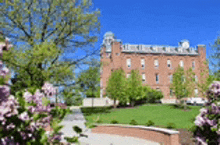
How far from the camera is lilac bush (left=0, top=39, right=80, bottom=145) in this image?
2.37 m

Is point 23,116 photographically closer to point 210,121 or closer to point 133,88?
point 210,121

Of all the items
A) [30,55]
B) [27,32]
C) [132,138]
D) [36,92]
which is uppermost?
[27,32]

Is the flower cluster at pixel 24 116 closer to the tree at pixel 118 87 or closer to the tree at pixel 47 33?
the tree at pixel 47 33

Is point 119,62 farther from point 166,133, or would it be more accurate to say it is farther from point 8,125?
point 8,125

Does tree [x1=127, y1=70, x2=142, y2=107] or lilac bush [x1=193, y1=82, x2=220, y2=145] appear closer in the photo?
lilac bush [x1=193, y1=82, x2=220, y2=145]

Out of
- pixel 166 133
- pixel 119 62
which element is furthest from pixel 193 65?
pixel 166 133

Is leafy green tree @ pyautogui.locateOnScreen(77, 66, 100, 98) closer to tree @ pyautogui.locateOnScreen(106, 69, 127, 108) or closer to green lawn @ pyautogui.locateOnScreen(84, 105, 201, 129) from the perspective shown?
green lawn @ pyautogui.locateOnScreen(84, 105, 201, 129)

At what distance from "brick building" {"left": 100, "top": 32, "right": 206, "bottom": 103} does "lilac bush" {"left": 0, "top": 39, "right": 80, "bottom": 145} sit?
156 feet

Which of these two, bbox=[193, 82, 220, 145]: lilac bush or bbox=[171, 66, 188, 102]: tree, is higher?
bbox=[171, 66, 188, 102]: tree

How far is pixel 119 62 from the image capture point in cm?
5081

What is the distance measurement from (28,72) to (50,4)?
6.47m

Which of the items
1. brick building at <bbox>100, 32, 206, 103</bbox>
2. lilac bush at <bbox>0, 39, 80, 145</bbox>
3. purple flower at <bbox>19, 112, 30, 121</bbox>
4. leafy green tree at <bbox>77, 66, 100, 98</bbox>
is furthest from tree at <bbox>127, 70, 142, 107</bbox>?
purple flower at <bbox>19, 112, 30, 121</bbox>

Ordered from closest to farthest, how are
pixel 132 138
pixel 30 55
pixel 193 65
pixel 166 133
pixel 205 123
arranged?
pixel 205 123 → pixel 166 133 → pixel 132 138 → pixel 30 55 → pixel 193 65

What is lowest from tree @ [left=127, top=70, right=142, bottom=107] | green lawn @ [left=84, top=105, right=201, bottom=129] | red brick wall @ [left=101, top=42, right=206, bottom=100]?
green lawn @ [left=84, top=105, right=201, bottom=129]
